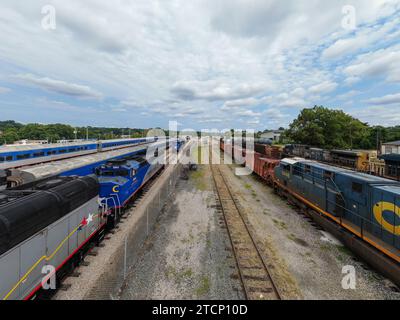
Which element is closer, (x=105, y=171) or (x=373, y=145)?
(x=105, y=171)

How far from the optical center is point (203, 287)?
687 cm

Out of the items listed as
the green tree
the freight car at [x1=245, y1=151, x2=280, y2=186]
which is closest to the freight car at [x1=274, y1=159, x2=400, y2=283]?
the freight car at [x1=245, y1=151, x2=280, y2=186]

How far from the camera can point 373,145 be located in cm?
6366

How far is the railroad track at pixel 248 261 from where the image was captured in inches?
262

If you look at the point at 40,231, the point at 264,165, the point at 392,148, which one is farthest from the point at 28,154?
the point at 392,148

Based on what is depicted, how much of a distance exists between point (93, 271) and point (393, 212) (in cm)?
1072

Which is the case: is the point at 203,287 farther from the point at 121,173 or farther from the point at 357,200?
the point at 121,173

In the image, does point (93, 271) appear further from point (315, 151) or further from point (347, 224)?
point (315, 151)

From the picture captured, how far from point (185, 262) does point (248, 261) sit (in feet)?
8.18

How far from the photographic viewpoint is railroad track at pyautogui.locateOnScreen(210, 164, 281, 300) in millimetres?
6648

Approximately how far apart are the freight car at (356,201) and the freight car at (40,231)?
10.6m

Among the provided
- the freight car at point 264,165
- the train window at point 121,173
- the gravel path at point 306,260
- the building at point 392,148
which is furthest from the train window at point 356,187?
the building at point 392,148

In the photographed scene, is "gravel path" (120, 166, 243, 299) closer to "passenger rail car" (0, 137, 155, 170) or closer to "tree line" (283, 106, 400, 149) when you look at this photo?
"passenger rail car" (0, 137, 155, 170)
